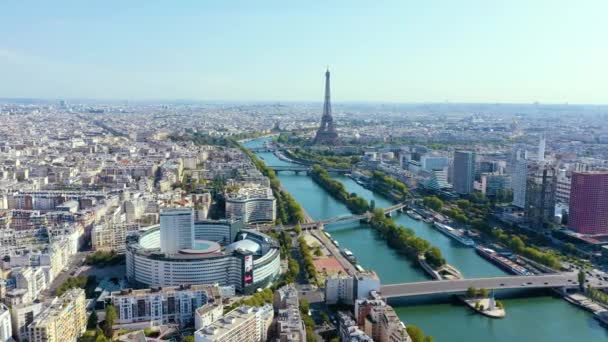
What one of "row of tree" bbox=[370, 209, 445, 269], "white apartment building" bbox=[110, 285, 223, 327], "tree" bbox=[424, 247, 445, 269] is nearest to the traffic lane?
"tree" bbox=[424, 247, 445, 269]

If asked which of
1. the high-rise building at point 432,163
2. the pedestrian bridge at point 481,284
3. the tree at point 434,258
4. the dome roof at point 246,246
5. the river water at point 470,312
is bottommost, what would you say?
the river water at point 470,312

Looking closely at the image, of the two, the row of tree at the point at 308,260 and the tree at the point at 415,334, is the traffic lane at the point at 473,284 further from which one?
the tree at the point at 415,334

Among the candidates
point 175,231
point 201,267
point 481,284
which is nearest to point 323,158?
point 175,231

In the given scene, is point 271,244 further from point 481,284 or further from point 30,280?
point 30,280

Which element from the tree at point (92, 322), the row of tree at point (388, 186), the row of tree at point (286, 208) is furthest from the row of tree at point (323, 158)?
the tree at point (92, 322)

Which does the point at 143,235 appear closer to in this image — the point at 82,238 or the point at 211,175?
the point at 82,238
